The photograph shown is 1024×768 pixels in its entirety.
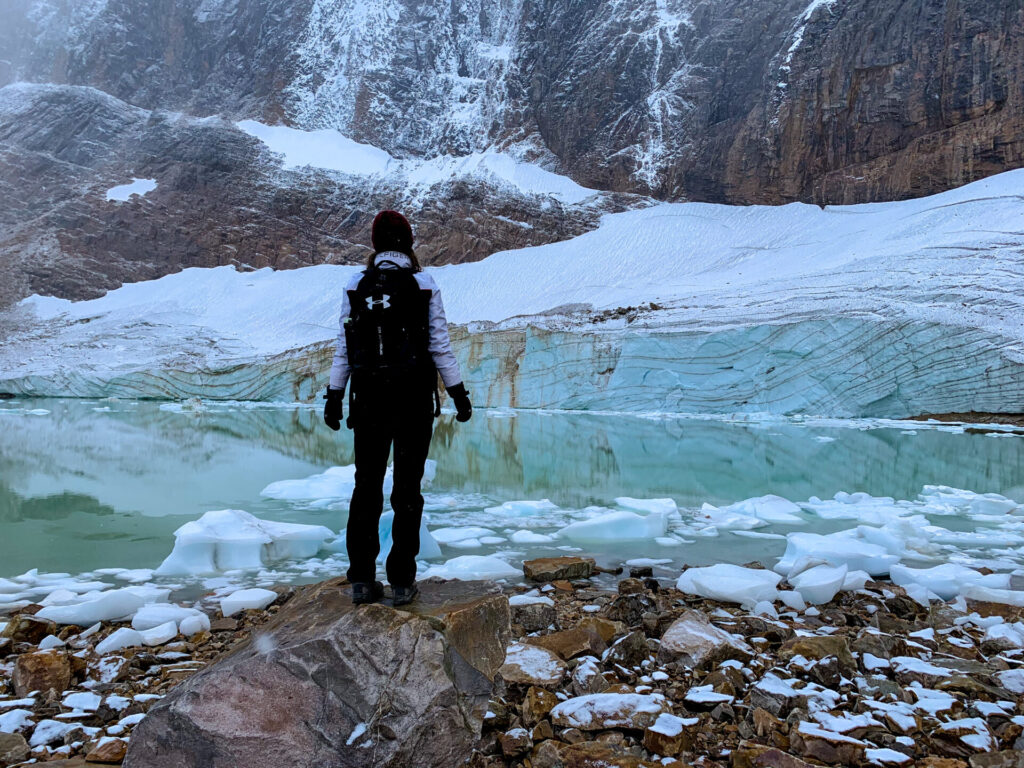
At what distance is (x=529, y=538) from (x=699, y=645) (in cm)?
244

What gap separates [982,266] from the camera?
17.3 m

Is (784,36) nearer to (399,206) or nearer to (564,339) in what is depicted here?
(399,206)

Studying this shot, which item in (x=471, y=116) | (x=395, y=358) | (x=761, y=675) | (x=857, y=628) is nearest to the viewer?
(x=395, y=358)

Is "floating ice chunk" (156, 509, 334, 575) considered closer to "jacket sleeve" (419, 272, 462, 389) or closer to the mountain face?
"jacket sleeve" (419, 272, 462, 389)

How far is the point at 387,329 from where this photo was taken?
6.52ft

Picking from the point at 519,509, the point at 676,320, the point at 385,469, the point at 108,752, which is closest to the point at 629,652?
the point at 385,469

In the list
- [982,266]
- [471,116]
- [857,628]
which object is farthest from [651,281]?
[857,628]

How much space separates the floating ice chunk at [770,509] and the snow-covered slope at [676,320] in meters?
11.9

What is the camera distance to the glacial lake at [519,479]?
439 cm

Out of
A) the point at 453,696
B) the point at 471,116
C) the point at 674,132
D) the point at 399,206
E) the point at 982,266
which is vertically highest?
the point at 471,116

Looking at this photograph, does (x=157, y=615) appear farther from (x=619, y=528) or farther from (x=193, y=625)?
(x=619, y=528)

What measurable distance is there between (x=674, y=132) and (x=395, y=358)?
1531 inches

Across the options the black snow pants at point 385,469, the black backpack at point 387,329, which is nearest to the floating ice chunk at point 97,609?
the black snow pants at point 385,469

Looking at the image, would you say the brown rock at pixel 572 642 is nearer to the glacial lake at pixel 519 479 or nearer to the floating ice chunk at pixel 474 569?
the floating ice chunk at pixel 474 569
